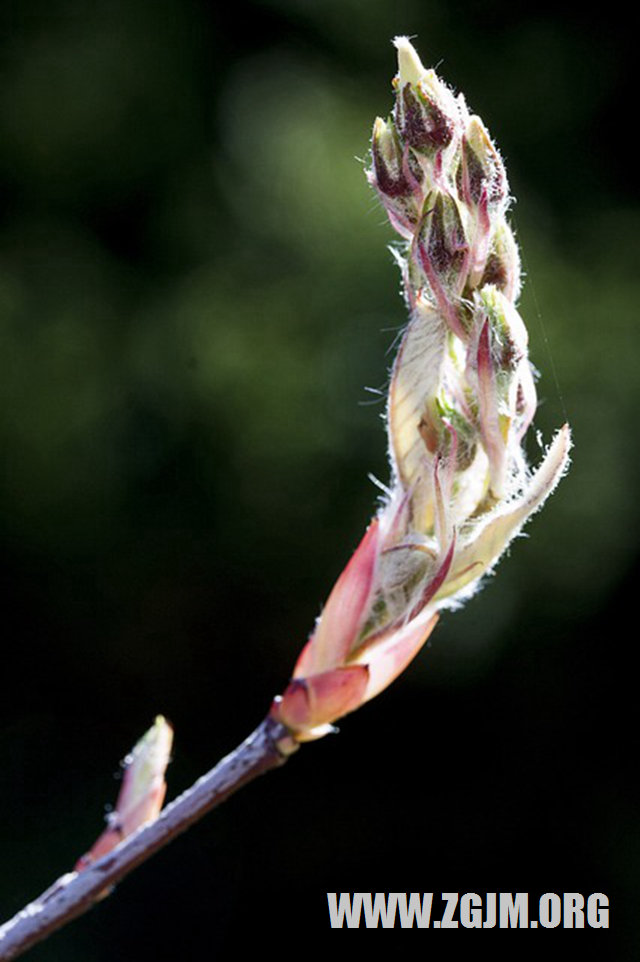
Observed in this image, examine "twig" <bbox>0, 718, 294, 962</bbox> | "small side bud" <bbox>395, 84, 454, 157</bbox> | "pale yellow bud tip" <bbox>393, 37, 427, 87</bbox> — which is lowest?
"twig" <bbox>0, 718, 294, 962</bbox>

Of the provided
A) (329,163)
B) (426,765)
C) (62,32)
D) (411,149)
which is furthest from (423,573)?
(62,32)

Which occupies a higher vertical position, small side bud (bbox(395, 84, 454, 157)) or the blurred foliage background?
the blurred foliage background

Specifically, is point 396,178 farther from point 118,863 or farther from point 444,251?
point 118,863

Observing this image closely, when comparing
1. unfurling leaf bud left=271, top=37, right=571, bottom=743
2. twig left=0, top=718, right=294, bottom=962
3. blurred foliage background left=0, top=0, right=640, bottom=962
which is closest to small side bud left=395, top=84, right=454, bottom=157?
unfurling leaf bud left=271, top=37, right=571, bottom=743

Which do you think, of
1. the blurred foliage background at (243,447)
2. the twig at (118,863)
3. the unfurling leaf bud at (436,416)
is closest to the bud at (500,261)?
the unfurling leaf bud at (436,416)

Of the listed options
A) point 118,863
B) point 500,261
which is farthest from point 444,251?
point 118,863

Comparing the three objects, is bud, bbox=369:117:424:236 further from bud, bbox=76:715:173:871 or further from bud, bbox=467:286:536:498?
bud, bbox=76:715:173:871

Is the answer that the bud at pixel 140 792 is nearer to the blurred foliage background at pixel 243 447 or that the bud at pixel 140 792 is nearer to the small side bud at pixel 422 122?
the small side bud at pixel 422 122

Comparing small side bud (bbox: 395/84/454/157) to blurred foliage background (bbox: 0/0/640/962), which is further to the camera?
blurred foliage background (bbox: 0/0/640/962)

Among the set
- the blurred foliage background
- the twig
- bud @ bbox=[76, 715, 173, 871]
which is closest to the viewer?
the twig
